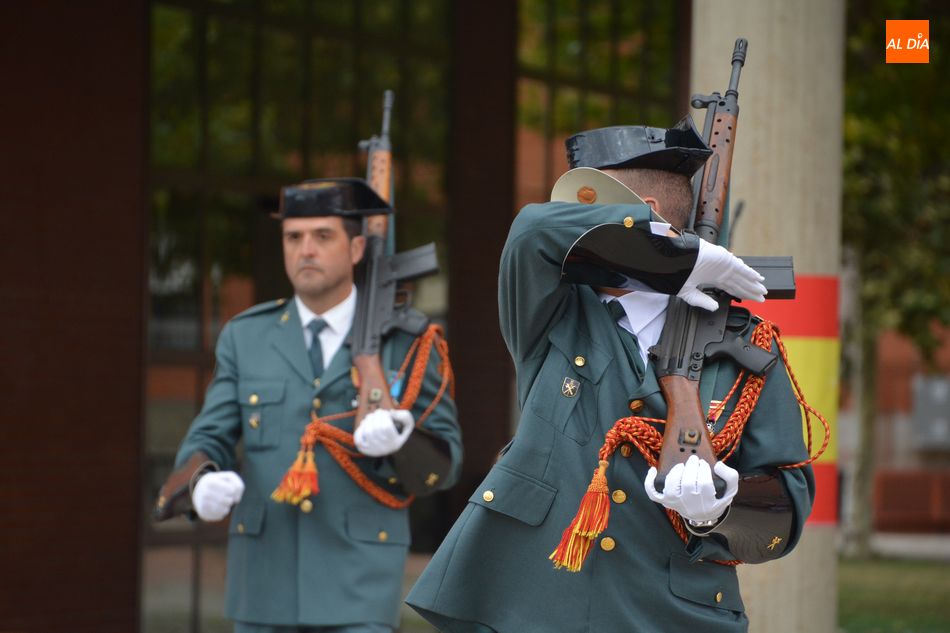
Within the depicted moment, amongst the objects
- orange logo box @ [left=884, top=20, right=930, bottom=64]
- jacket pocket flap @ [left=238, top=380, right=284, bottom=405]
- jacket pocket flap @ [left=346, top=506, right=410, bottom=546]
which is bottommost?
jacket pocket flap @ [left=346, top=506, right=410, bottom=546]

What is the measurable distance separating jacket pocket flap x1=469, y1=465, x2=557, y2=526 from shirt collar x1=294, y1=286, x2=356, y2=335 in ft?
6.59

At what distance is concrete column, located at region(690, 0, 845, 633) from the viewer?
5086 millimetres

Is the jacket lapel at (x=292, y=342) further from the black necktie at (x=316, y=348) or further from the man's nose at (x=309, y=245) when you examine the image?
the man's nose at (x=309, y=245)

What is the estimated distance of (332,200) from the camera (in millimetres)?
5031

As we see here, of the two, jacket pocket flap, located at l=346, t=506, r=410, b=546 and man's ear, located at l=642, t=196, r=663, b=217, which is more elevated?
man's ear, located at l=642, t=196, r=663, b=217

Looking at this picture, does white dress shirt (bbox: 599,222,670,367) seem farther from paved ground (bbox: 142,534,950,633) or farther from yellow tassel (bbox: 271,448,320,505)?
paved ground (bbox: 142,534,950,633)

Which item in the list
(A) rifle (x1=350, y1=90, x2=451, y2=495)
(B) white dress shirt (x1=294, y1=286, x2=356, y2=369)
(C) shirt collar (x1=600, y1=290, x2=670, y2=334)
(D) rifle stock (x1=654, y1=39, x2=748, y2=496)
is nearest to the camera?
(D) rifle stock (x1=654, y1=39, x2=748, y2=496)

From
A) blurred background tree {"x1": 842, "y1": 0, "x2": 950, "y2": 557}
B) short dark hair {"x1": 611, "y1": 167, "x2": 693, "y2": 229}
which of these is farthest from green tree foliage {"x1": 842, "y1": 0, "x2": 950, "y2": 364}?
short dark hair {"x1": 611, "y1": 167, "x2": 693, "y2": 229}

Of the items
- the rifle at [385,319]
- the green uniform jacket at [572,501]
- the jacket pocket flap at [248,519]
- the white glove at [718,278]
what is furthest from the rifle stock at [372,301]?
the white glove at [718,278]

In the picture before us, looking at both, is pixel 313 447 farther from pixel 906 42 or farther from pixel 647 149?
pixel 906 42

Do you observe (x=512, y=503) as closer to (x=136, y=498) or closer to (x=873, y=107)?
(x=136, y=498)

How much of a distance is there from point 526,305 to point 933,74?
8853mm

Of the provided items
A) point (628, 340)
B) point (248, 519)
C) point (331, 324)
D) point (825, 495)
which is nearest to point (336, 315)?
point (331, 324)

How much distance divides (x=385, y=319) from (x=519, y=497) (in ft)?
6.43
